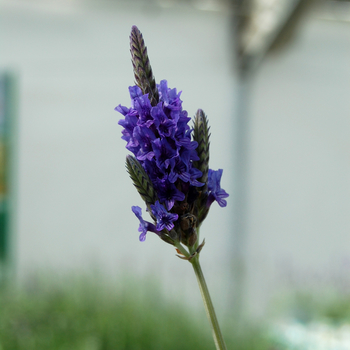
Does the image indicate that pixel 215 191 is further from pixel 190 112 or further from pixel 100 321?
pixel 190 112

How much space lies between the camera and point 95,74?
3221mm

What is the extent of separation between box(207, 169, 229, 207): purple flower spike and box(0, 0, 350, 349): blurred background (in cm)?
235

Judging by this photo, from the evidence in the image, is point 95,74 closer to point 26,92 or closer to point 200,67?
point 26,92

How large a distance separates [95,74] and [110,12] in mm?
554

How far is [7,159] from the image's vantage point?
3064 mm

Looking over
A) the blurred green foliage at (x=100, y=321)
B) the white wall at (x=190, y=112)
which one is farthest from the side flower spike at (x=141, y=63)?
the white wall at (x=190, y=112)

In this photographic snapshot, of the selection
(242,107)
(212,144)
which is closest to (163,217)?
(212,144)

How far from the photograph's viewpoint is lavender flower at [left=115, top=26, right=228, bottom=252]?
34 cm

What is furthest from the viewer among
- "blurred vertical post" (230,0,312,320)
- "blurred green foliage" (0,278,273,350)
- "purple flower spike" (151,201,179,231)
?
"blurred vertical post" (230,0,312,320)

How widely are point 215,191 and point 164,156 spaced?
0.09 m

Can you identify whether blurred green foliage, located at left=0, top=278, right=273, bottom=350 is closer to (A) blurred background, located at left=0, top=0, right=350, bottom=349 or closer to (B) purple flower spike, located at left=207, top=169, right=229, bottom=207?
(A) blurred background, located at left=0, top=0, right=350, bottom=349

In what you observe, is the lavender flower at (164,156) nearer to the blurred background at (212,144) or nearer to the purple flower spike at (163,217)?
the purple flower spike at (163,217)

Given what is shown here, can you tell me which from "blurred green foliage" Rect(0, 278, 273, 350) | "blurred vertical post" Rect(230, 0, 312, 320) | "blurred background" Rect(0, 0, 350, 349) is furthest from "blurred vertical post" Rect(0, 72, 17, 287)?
"blurred vertical post" Rect(230, 0, 312, 320)

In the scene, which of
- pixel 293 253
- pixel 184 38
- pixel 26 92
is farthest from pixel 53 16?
pixel 293 253
